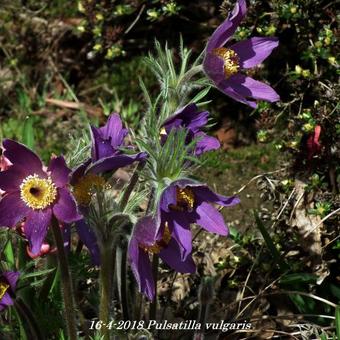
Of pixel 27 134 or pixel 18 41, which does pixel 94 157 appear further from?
pixel 18 41

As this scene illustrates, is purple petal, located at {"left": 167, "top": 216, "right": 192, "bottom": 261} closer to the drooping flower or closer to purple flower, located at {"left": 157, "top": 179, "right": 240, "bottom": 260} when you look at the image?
purple flower, located at {"left": 157, "top": 179, "right": 240, "bottom": 260}

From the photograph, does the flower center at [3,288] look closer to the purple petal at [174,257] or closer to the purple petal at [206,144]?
the purple petal at [174,257]

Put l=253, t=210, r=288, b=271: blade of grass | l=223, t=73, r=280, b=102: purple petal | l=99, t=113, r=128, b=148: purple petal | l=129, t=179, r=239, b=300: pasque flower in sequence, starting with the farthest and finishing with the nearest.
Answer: l=253, t=210, r=288, b=271: blade of grass, l=223, t=73, r=280, b=102: purple petal, l=99, t=113, r=128, b=148: purple petal, l=129, t=179, r=239, b=300: pasque flower

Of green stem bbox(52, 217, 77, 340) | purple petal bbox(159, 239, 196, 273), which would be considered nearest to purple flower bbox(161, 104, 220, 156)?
purple petal bbox(159, 239, 196, 273)

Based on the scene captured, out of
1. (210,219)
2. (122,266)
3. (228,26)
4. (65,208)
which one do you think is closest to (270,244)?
(122,266)

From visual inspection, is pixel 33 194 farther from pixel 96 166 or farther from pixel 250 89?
pixel 250 89

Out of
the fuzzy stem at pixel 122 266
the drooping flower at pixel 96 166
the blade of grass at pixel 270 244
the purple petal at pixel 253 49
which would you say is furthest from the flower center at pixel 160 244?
the blade of grass at pixel 270 244
